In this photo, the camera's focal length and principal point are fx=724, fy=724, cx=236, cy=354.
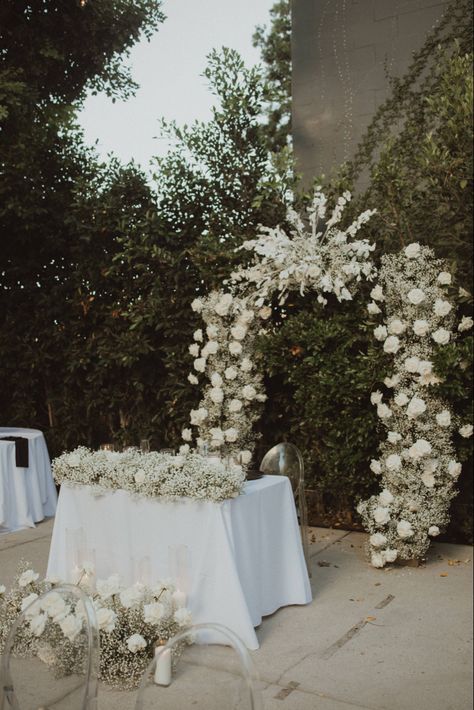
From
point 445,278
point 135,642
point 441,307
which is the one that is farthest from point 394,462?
point 445,278

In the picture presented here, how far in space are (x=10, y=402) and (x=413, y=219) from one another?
18.1 feet

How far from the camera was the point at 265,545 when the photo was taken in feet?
12.0

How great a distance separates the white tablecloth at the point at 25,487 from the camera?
18.6 ft

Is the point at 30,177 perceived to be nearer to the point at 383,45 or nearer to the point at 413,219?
the point at 383,45

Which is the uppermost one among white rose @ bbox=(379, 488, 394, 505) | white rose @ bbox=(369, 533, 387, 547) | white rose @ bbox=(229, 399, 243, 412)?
white rose @ bbox=(229, 399, 243, 412)

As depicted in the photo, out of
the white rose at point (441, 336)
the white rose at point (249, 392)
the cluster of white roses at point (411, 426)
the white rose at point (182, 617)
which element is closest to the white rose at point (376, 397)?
the cluster of white roses at point (411, 426)

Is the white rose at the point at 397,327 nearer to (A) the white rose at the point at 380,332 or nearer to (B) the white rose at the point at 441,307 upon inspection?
(A) the white rose at the point at 380,332

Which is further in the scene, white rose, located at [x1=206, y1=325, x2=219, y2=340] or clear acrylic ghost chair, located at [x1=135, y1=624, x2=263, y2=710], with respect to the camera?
white rose, located at [x1=206, y1=325, x2=219, y2=340]

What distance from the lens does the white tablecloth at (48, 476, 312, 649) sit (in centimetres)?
331

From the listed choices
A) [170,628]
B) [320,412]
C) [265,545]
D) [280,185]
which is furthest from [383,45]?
[170,628]

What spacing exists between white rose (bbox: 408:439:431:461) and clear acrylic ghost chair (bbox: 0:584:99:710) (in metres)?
2.65

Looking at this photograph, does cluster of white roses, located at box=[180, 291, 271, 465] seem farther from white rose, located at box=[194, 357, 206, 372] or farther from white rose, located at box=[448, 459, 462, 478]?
white rose, located at box=[448, 459, 462, 478]

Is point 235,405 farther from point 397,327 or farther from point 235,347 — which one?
point 397,327

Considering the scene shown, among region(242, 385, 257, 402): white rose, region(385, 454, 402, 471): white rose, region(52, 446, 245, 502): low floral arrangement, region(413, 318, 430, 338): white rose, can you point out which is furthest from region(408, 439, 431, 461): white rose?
region(242, 385, 257, 402): white rose
